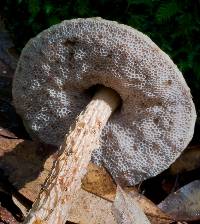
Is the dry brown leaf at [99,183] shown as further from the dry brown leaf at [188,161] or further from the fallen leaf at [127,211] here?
the dry brown leaf at [188,161]

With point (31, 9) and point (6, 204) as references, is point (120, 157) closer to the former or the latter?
point (6, 204)

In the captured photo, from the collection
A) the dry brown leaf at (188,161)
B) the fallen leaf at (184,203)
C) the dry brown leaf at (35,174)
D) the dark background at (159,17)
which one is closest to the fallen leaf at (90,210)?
the dry brown leaf at (35,174)

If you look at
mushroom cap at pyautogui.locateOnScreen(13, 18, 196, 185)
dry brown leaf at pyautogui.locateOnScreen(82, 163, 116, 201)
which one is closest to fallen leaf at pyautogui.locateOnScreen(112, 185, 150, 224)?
dry brown leaf at pyautogui.locateOnScreen(82, 163, 116, 201)

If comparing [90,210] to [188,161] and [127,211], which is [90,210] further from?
[188,161]

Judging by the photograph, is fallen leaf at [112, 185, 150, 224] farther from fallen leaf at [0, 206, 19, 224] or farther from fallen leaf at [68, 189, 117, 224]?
fallen leaf at [0, 206, 19, 224]

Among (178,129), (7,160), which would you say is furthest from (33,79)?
(178,129)

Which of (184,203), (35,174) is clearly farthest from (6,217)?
(184,203)
